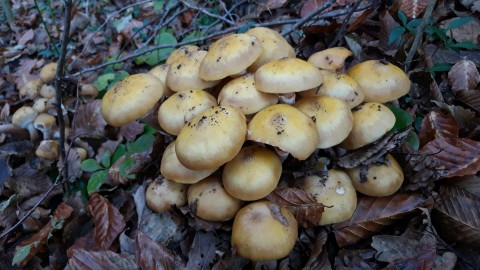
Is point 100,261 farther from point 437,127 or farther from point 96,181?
point 437,127

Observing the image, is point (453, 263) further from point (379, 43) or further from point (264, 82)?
point (379, 43)

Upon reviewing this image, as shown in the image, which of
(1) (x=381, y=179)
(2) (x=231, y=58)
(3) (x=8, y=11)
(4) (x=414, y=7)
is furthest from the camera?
(3) (x=8, y=11)

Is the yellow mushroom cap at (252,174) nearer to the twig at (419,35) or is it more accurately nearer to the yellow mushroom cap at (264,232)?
the yellow mushroom cap at (264,232)

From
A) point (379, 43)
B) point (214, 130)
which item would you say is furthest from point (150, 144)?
point (379, 43)

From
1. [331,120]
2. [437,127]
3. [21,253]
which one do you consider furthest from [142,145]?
[437,127]

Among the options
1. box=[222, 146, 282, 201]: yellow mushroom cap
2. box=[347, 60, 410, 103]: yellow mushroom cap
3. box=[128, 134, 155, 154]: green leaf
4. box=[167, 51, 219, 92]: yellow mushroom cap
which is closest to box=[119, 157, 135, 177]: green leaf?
box=[128, 134, 155, 154]: green leaf

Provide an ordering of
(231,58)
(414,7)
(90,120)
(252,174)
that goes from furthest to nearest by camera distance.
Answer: (90,120) < (414,7) < (231,58) < (252,174)
